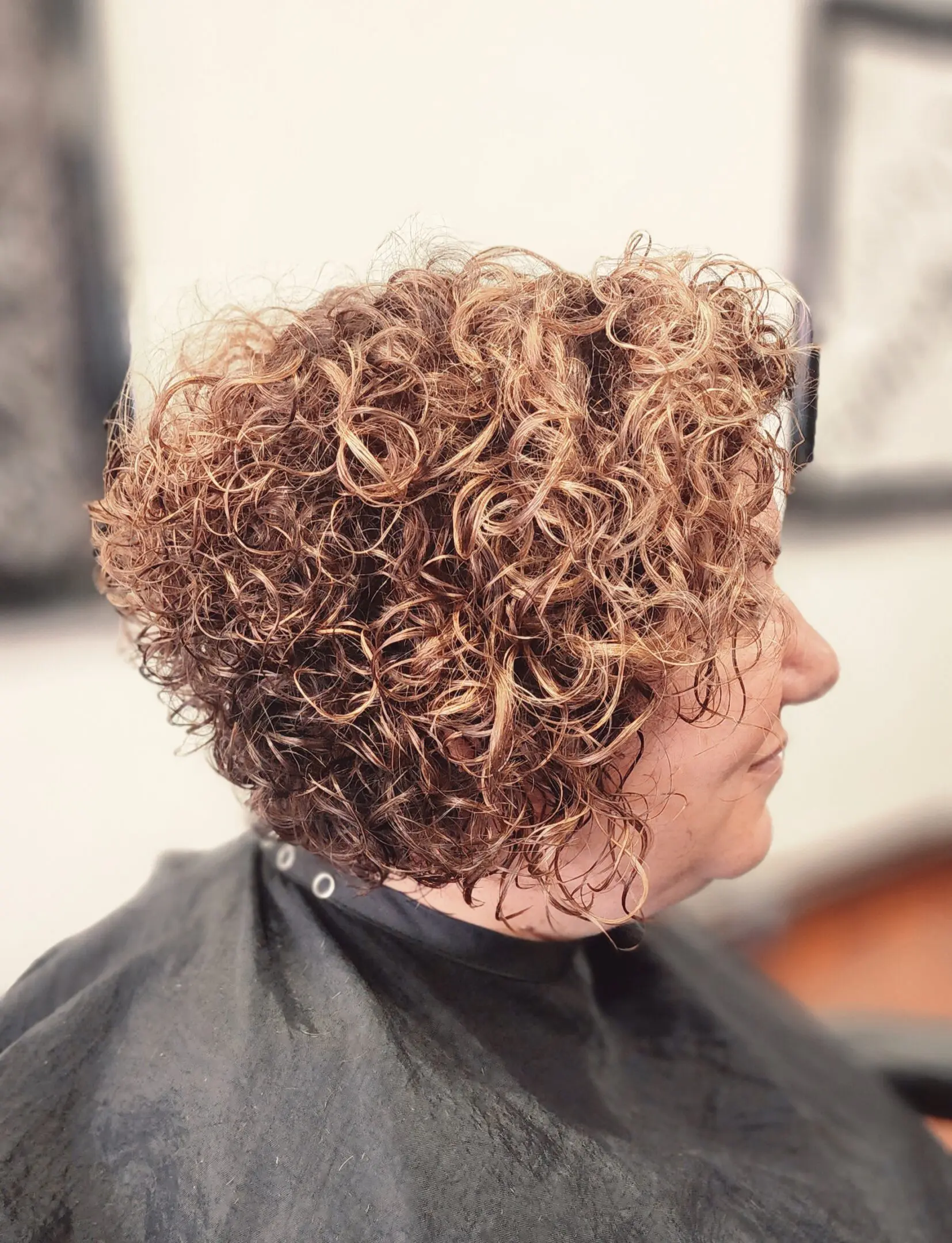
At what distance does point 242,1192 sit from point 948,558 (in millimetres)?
1649

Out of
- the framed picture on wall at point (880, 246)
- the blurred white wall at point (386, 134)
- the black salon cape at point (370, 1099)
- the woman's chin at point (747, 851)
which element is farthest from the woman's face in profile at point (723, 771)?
the framed picture on wall at point (880, 246)

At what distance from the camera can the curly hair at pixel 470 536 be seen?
1.81ft

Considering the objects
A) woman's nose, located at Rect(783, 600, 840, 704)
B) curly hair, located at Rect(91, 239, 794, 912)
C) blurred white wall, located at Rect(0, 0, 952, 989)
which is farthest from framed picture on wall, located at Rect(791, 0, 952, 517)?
curly hair, located at Rect(91, 239, 794, 912)

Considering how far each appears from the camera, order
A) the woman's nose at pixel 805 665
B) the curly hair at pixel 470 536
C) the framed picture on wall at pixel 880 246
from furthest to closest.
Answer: the framed picture on wall at pixel 880 246
the woman's nose at pixel 805 665
the curly hair at pixel 470 536

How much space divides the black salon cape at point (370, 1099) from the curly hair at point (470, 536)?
106 millimetres

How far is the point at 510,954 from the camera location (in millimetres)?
719

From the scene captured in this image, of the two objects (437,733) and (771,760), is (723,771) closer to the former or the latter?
(771,760)

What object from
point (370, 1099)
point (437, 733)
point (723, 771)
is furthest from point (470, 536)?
point (370, 1099)

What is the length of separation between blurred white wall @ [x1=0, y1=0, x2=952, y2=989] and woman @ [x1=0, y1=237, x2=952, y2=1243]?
0.60ft

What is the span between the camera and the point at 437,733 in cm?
59

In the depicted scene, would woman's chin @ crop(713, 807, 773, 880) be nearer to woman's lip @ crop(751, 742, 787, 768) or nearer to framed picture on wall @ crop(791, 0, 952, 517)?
woman's lip @ crop(751, 742, 787, 768)

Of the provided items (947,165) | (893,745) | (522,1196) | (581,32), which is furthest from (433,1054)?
(947,165)

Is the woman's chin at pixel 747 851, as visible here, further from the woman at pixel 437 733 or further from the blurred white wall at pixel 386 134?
the blurred white wall at pixel 386 134

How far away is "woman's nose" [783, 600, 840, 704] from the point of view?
27.7 inches
